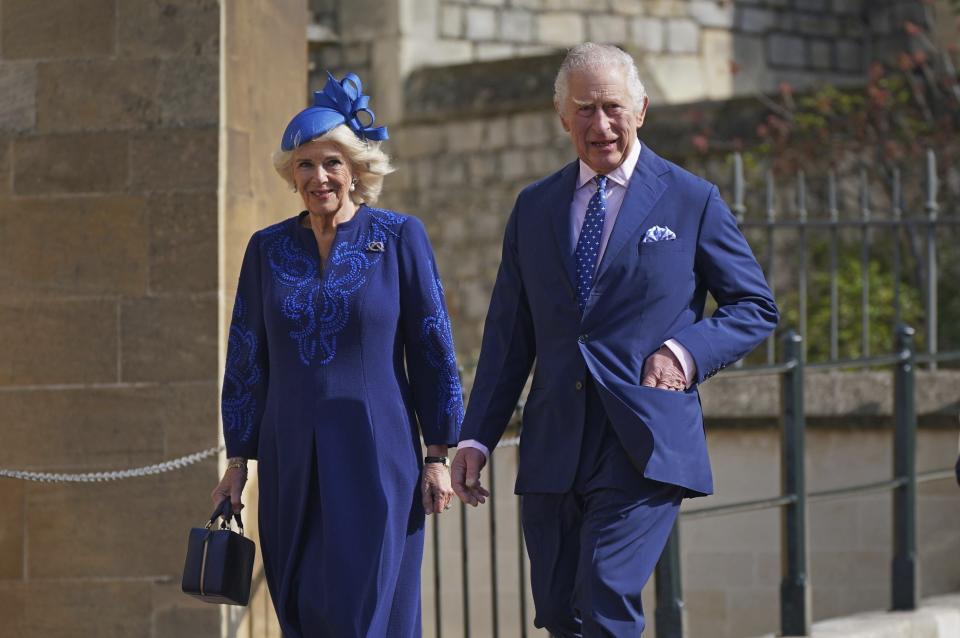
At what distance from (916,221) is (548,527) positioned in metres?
4.68

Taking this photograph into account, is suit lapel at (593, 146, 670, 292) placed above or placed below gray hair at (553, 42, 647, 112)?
below

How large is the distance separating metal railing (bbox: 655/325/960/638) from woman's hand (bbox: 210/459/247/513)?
1.70 metres

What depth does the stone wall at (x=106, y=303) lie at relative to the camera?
5.80 m

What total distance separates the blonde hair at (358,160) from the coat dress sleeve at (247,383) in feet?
0.99

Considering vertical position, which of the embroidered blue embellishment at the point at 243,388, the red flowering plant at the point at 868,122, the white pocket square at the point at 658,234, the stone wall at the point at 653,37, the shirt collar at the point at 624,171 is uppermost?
the stone wall at the point at 653,37

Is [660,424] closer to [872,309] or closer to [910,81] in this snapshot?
[872,309]

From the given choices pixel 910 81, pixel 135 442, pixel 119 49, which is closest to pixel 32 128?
pixel 119 49

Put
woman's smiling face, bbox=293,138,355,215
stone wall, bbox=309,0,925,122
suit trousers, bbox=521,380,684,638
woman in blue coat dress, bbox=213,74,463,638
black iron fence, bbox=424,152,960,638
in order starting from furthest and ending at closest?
stone wall, bbox=309,0,925,122
black iron fence, bbox=424,152,960,638
woman's smiling face, bbox=293,138,355,215
woman in blue coat dress, bbox=213,74,463,638
suit trousers, bbox=521,380,684,638

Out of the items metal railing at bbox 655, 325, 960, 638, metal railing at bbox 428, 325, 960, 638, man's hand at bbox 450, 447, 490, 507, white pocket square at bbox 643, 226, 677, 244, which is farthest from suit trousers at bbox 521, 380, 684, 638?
metal railing at bbox 655, 325, 960, 638

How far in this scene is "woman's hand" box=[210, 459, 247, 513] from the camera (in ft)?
15.2

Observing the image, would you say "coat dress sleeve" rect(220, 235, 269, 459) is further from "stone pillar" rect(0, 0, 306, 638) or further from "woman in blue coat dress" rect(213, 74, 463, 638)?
"stone pillar" rect(0, 0, 306, 638)

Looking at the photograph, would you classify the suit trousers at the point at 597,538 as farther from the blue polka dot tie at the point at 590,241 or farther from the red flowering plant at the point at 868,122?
the red flowering plant at the point at 868,122

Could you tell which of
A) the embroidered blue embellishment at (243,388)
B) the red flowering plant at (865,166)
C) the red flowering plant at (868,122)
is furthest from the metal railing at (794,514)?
the red flowering plant at (868,122)

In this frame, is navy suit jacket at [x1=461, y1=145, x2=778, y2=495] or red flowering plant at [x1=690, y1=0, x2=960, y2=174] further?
red flowering plant at [x1=690, y1=0, x2=960, y2=174]
